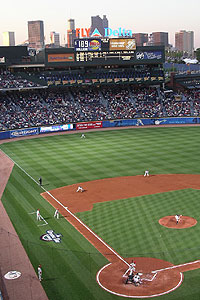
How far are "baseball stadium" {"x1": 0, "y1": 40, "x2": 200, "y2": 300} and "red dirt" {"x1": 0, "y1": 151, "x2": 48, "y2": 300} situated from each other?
10cm

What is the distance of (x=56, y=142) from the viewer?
214 feet

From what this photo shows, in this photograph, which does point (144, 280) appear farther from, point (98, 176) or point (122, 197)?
point (98, 176)

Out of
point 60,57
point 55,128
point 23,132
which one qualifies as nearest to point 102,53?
point 60,57

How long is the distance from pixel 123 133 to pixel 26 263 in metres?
50.4

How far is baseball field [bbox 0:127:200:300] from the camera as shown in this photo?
21.2 meters

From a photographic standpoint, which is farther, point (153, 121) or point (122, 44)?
point (122, 44)

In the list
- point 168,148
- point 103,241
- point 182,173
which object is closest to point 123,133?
point 168,148

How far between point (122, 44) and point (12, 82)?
25832 millimetres

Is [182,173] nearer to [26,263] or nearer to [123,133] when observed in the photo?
[26,263]

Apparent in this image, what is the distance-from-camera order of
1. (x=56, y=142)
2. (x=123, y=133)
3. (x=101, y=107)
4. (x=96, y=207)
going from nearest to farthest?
(x=96, y=207), (x=56, y=142), (x=123, y=133), (x=101, y=107)

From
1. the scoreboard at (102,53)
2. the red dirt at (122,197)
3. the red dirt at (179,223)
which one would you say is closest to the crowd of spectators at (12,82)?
the scoreboard at (102,53)

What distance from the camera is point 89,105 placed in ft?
278

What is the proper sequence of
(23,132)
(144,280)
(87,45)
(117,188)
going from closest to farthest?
(144,280) < (117,188) < (23,132) < (87,45)

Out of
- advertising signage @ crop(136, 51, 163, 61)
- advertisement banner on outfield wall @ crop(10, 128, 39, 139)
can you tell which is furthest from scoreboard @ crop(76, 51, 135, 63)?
advertisement banner on outfield wall @ crop(10, 128, 39, 139)
